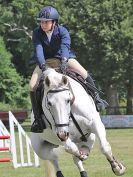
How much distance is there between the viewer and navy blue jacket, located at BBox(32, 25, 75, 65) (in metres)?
9.50

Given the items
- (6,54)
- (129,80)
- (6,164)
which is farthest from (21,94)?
(6,164)

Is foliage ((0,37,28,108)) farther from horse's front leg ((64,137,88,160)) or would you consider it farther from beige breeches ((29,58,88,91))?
horse's front leg ((64,137,88,160))

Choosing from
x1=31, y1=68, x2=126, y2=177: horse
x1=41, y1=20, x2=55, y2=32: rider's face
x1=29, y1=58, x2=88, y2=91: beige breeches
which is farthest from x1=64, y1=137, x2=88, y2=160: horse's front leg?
x1=41, y1=20, x2=55, y2=32: rider's face

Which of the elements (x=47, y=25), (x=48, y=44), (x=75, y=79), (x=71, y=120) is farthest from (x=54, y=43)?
(x=71, y=120)

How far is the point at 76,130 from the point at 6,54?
47.6 metres

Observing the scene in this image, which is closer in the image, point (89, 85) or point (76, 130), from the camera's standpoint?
point (76, 130)

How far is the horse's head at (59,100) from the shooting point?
8.40 m

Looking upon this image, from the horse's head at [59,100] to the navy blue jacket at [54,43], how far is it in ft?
2.69

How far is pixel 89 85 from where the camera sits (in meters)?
9.99

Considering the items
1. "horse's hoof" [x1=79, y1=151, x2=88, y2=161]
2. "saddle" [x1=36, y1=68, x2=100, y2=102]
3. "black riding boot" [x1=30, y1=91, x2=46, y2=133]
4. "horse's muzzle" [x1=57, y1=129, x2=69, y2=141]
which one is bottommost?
"horse's hoof" [x1=79, y1=151, x2=88, y2=161]

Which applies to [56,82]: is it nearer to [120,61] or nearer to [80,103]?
[80,103]

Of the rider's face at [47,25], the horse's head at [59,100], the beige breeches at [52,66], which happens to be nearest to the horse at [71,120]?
the horse's head at [59,100]

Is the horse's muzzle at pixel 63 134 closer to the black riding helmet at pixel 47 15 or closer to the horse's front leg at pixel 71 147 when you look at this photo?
the horse's front leg at pixel 71 147

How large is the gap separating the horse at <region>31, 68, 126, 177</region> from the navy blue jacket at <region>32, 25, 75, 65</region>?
478mm
